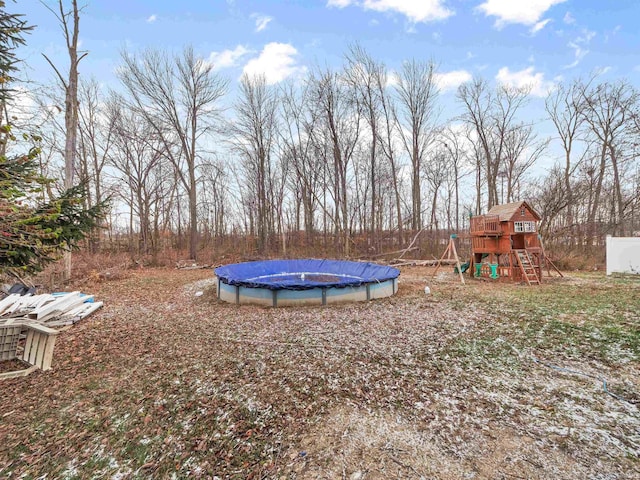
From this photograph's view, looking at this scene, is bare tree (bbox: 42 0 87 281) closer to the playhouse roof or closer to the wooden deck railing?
the wooden deck railing

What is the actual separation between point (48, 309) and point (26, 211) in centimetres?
342

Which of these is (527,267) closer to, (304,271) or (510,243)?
(510,243)

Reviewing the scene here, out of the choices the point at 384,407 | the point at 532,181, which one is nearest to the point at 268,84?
the point at 532,181

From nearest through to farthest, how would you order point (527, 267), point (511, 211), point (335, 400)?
point (335, 400)
point (527, 267)
point (511, 211)

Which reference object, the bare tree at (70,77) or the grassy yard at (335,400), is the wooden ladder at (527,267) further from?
the bare tree at (70,77)

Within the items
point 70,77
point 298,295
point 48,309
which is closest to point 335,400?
point 298,295

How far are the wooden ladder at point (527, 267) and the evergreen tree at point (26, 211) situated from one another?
1062 cm

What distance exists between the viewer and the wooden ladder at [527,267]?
8.45 m

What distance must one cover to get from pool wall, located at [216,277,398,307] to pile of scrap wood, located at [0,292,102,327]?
9.23ft

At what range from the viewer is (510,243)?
8.89 metres

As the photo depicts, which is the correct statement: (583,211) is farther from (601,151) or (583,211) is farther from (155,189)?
(155,189)

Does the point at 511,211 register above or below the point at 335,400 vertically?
above

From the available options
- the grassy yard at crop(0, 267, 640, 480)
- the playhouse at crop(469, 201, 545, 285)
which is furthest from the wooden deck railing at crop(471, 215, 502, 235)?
the grassy yard at crop(0, 267, 640, 480)

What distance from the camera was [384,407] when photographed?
8.34ft
